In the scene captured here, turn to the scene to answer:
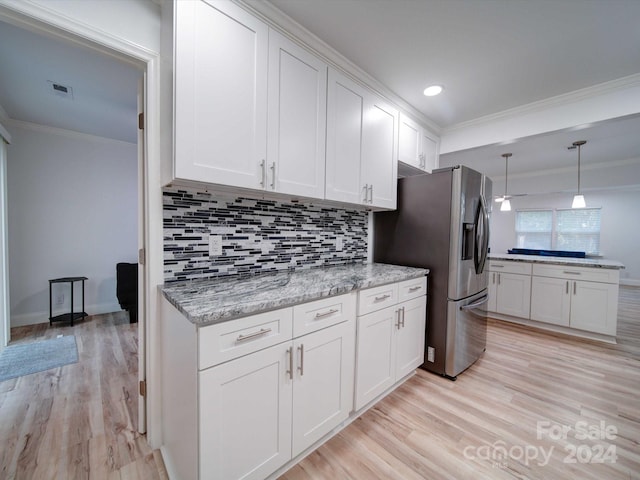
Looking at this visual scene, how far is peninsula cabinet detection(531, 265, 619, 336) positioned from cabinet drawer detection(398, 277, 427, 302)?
90.0 inches

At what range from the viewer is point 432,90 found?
2.21 m

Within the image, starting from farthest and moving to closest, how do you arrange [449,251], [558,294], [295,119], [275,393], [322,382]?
[558,294]
[449,251]
[295,119]
[322,382]
[275,393]

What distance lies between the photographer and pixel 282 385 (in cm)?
115

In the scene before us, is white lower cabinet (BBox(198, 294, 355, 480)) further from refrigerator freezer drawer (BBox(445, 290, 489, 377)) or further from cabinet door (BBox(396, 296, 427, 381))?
refrigerator freezer drawer (BBox(445, 290, 489, 377))

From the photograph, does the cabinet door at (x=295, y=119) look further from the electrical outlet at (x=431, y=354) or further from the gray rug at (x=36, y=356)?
the gray rug at (x=36, y=356)

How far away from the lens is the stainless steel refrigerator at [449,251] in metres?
2.07

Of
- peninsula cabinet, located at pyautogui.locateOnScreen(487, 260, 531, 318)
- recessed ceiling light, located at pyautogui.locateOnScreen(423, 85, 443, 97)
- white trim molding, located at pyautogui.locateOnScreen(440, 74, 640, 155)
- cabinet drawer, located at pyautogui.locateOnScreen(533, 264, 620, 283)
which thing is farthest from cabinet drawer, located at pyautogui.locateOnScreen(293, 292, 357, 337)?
cabinet drawer, located at pyautogui.locateOnScreen(533, 264, 620, 283)

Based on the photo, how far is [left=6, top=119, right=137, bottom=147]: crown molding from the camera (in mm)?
3080

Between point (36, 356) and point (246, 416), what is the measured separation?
2.80m

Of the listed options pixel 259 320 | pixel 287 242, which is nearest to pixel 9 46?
pixel 287 242

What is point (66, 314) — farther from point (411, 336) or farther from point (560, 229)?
point (560, 229)

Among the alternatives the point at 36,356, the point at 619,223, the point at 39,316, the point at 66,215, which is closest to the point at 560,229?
the point at 619,223

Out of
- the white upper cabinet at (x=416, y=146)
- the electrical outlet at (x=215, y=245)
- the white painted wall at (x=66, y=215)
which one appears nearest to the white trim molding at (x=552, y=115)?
the white upper cabinet at (x=416, y=146)

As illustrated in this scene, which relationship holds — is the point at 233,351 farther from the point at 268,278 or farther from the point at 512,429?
the point at 512,429
